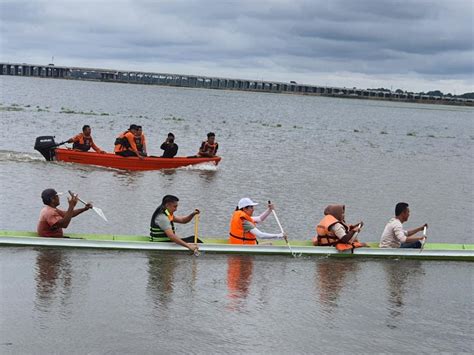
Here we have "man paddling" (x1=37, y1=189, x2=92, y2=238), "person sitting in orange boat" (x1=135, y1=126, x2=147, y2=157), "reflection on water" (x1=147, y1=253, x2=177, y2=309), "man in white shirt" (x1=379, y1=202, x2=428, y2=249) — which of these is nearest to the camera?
"reflection on water" (x1=147, y1=253, x2=177, y2=309)

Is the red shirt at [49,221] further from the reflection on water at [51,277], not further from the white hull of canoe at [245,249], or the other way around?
the reflection on water at [51,277]

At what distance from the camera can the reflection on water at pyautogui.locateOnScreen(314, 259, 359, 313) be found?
1139cm

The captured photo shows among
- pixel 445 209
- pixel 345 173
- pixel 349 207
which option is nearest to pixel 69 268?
pixel 349 207

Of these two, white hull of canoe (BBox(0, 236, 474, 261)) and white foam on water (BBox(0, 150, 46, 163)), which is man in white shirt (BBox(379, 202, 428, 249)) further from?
white foam on water (BBox(0, 150, 46, 163))

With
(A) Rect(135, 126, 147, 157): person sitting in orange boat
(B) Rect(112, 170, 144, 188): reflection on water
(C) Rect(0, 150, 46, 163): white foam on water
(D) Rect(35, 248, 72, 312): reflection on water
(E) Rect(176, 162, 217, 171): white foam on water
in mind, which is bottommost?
(D) Rect(35, 248, 72, 312): reflection on water

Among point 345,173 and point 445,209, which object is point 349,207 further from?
point 345,173

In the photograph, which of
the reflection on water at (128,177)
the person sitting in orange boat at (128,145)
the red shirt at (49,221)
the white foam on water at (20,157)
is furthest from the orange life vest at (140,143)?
the red shirt at (49,221)

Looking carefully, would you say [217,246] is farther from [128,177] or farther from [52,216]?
[128,177]

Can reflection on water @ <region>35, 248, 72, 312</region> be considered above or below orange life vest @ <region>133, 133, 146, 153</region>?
below

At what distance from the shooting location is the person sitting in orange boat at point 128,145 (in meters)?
26.3

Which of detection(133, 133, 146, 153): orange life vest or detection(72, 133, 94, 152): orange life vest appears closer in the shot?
detection(133, 133, 146, 153): orange life vest

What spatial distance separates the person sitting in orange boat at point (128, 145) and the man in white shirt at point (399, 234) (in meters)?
13.6

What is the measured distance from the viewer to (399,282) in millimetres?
12867

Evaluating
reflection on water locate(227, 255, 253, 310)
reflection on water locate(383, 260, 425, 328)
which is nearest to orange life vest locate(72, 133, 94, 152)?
reflection on water locate(227, 255, 253, 310)
